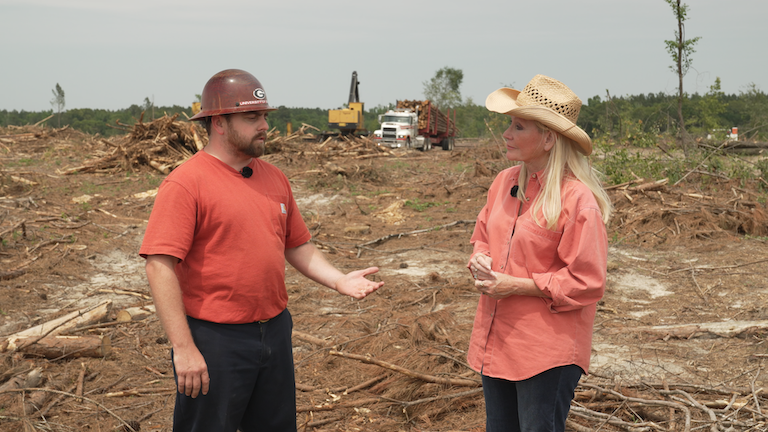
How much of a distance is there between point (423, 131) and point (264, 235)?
31.9 meters

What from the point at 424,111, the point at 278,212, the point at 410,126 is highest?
the point at 424,111

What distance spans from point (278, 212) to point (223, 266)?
14.6 inches

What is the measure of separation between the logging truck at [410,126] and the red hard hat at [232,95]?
1104 inches

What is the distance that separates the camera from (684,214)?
33.0ft

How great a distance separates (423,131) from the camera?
33.9 m

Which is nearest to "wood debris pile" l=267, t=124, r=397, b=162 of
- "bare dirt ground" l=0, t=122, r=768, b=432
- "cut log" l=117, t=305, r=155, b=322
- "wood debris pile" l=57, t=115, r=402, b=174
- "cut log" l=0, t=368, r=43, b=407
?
"wood debris pile" l=57, t=115, r=402, b=174

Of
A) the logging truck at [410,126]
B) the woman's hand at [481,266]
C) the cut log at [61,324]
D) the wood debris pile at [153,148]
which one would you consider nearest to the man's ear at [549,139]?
the woman's hand at [481,266]

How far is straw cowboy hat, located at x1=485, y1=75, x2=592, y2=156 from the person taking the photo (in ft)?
7.90

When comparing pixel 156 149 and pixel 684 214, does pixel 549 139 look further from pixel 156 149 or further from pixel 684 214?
pixel 156 149

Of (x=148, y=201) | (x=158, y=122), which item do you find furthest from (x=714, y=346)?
(x=158, y=122)

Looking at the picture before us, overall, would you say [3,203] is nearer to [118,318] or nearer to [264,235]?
[118,318]

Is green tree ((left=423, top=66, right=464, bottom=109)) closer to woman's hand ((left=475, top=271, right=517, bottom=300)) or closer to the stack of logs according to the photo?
the stack of logs

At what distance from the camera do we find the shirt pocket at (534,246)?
94.0 inches

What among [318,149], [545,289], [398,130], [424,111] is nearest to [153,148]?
[318,149]
